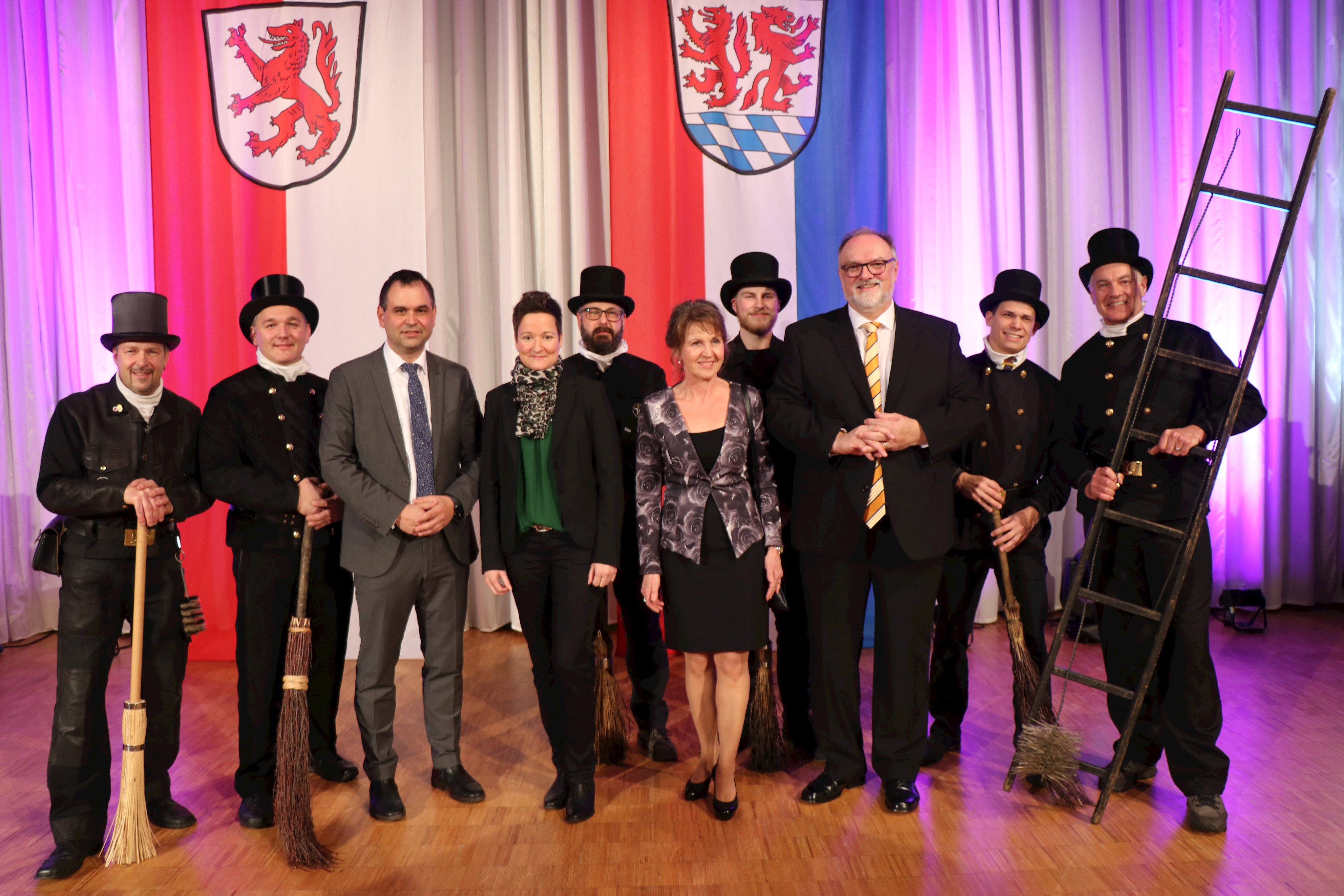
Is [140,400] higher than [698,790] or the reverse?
higher

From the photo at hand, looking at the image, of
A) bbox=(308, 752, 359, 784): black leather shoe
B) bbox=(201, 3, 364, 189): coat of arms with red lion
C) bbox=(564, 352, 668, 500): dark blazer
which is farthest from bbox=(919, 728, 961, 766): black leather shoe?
bbox=(201, 3, 364, 189): coat of arms with red lion

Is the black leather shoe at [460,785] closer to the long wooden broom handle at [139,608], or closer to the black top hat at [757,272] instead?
the long wooden broom handle at [139,608]

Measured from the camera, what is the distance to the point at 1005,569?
3424mm

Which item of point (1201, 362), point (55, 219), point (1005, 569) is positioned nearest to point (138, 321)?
point (1005, 569)

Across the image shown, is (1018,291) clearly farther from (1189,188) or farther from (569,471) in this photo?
(1189,188)

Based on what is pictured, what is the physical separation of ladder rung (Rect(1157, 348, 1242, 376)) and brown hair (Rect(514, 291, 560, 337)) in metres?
1.99

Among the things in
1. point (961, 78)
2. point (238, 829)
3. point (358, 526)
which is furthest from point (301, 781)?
point (961, 78)

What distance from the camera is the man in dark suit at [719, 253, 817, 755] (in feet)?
11.9

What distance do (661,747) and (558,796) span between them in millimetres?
548

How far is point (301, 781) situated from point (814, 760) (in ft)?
6.03

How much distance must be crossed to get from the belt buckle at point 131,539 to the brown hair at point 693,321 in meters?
1.78

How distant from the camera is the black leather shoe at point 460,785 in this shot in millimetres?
3305

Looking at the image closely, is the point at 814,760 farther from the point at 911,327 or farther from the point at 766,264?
the point at 766,264

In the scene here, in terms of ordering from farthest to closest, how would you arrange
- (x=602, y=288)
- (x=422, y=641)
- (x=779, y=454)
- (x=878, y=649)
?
(x=602, y=288) → (x=779, y=454) → (x=422, y=641) → (x=878, y=649)
